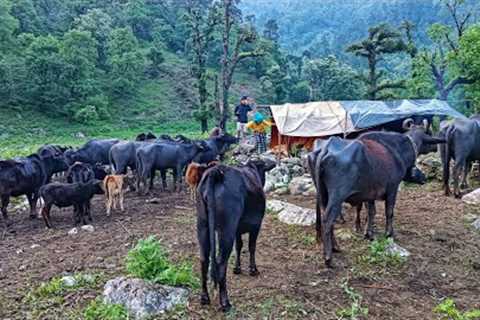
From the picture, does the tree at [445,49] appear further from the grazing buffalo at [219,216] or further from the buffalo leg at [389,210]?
the grazing buffalo at [219,216]

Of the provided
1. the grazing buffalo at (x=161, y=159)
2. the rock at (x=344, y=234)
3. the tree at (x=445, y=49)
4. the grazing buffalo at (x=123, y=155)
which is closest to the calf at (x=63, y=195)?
the grazing buffalo at (x=161, y=159)

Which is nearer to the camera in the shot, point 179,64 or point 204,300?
point 204,300

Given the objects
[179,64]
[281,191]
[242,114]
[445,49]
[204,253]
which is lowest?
[281,191]

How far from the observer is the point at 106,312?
532 centimetres

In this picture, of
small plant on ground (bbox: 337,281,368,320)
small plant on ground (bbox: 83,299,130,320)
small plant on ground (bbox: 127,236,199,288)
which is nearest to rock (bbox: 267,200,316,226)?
small plant on ground (bbox: 337,281,368,320)

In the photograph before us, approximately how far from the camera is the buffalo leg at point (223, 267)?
5371 millimetres

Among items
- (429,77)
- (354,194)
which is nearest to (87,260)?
(354,194)

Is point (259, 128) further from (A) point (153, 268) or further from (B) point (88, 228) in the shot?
(A) point (153, 268)

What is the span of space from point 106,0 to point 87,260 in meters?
65.1

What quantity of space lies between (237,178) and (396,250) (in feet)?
10.2

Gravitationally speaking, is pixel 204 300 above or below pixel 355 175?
below

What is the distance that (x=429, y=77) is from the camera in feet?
113

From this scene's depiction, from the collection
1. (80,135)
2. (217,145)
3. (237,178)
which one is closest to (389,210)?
(237,178)

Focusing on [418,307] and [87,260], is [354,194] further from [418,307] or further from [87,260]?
[87,260]
